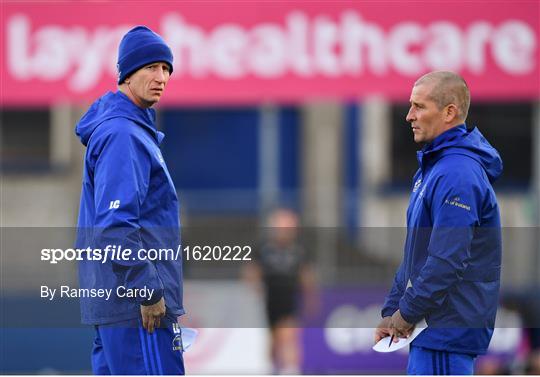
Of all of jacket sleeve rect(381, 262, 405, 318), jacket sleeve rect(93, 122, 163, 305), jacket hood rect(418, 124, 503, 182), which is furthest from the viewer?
jacket sleeve rect(381, 262, 405, 318)

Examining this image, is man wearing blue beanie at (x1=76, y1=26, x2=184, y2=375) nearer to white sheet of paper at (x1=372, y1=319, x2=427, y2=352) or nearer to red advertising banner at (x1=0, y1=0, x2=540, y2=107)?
white sheet of paper at (x1=372, y1=319, x2=427, y2=352)

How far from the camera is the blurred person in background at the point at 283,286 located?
13.3m

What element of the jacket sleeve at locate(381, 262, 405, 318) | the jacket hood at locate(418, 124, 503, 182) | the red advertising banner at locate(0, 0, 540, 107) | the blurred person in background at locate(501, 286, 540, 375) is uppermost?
the red advertising banner at locate(0, 0, 540, 107)

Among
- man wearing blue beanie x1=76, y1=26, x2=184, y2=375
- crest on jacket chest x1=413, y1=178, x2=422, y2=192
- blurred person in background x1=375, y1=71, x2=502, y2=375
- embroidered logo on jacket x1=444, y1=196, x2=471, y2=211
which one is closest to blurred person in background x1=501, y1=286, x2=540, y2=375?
crest on jacket chest x1=413, y1=178, x2=422, y2=192

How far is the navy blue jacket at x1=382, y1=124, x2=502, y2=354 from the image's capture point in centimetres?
524

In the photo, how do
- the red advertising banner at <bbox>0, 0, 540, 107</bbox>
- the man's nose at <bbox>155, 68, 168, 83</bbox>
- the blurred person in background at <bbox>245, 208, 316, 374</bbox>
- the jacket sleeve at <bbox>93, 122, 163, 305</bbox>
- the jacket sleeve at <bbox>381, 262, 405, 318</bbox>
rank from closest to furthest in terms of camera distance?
the jacket sleeve at <bbox>93, 122, 163, 305</bbox>, the man's nose at <bbox>155, 68, 168, 83</bbox>, the jacket sleeve at <bbox>381, 262, 405, 318</bbox>, the red advertising banner at <bbox>0, 0, 540, 107</bbox>, the blurred person in background at <bbox>245, 208, 316, 374</bbox>

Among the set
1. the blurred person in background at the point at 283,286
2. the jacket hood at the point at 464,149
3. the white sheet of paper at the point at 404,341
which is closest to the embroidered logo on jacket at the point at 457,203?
the jacket hood at the point at 464,149

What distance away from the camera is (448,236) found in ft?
17.2

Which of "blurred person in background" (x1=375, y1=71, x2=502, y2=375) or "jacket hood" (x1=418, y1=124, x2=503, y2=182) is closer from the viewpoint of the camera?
"blurred person in background" (x1=375, y1=71, x2=502, y2=375)

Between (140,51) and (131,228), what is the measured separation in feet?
2.75

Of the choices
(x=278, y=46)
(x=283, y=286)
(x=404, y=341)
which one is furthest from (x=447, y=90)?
(x=283, y=286)

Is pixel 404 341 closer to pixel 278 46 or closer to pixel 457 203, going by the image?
pixel 457 203

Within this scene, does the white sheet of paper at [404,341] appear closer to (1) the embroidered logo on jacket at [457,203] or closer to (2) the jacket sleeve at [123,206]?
(1) the embroidered logo on jacket at [457,203]

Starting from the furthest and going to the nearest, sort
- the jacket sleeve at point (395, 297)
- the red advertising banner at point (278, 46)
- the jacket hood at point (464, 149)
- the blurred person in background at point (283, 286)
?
the blurred person in background at point (283, 286)
the red advertising banner at point (278, 46)
the jacket sleeve at point (395, 297)
the jacket hood at point (464, 149)
